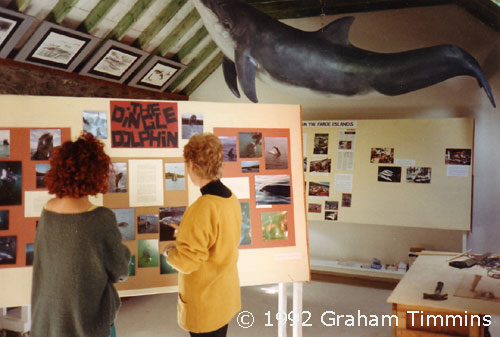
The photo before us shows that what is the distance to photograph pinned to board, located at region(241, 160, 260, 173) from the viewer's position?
248 centimetres

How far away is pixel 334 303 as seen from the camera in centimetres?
→ 434

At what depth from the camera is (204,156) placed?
5.87 ft

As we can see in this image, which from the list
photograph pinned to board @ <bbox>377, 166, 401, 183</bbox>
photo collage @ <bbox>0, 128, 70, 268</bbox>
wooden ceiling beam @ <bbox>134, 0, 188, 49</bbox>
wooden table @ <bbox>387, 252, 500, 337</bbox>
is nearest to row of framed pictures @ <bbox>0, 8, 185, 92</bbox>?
wooden ceiling beam @ <bbox>134, 0, 188, 49</bbox>

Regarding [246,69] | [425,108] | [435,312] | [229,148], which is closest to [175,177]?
[229,148]

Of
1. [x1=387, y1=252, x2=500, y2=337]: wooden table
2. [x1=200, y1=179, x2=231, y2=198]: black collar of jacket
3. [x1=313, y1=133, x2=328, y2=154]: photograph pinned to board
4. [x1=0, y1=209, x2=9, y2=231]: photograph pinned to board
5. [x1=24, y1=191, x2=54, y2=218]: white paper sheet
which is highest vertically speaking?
[x1=313, y1=133, x2=328, y2=154]: photograph pinned to board

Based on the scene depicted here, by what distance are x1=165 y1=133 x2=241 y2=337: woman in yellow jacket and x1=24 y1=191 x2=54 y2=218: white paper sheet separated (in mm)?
807

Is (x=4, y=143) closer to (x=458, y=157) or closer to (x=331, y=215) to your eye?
(x=331, y=215)

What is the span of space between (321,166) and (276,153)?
256 centimetres

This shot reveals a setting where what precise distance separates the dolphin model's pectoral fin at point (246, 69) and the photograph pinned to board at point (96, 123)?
2.31m

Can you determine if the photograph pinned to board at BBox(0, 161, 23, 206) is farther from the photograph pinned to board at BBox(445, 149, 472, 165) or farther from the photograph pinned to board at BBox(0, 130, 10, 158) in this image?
the photograph pinned to board at BBox(445, 149, 472, 165)

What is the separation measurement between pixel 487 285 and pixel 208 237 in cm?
167

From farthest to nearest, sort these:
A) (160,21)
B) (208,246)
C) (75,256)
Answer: (160,21), (208,246), (75,256)

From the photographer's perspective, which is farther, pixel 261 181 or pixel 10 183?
pixel 261 181

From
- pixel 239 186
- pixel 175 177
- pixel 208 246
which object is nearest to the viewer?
pixel 208 246
